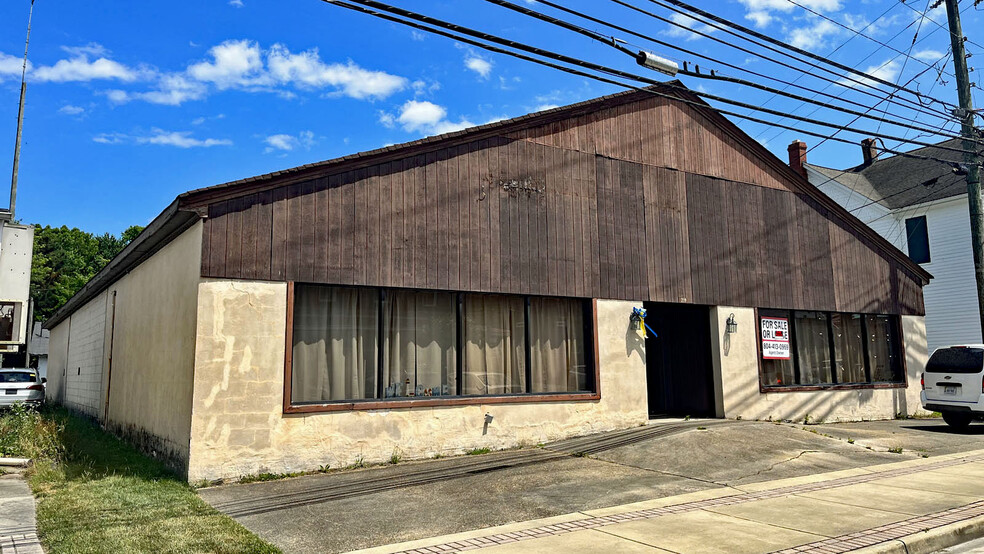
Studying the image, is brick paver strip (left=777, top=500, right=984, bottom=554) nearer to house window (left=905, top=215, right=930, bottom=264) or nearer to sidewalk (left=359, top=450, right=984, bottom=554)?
sidewalk (left=359, top=450, right=984, bottom=554)

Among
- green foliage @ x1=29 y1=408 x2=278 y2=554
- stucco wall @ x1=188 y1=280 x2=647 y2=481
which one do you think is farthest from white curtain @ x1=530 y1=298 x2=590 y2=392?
green foliage @ x1=29 y1=408 x2=278 y2=554

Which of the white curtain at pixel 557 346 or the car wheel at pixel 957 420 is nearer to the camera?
the white curtain at pixel 557 346

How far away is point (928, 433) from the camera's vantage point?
1491 cm

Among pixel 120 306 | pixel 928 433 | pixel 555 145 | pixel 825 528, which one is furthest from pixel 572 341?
pixel 120 306

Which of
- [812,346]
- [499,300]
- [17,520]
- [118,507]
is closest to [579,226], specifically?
[499,300]

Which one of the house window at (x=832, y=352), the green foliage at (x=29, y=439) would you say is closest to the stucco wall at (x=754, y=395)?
the house window at (x=832, y=352)

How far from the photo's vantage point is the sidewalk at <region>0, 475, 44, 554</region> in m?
6.18

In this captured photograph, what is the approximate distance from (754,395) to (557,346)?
17.6 ft

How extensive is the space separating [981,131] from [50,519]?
1957 centimetres

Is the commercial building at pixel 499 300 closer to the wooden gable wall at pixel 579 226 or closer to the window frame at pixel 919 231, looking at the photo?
the wooden gable wall at pixel 579 226

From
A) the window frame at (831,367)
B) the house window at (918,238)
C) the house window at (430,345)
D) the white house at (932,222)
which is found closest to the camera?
the house window at (430,345)

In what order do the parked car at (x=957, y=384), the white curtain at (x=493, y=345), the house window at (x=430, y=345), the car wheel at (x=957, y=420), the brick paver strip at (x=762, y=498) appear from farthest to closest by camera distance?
the car wheel at (x=957, y=420) → the parked car at (x=957, y=384) → the white curtain at (x=493, y=345) → the house window at (x=430, y=345) → the brick paver strip at (x=762, y=498)

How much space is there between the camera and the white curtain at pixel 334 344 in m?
10.5

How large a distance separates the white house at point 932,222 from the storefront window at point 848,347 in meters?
9.60
